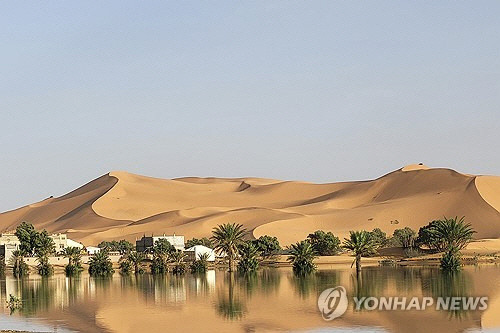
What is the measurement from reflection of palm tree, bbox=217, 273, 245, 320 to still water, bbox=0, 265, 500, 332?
2 centimetres

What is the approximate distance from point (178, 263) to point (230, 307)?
106ft

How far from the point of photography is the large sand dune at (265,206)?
377ft

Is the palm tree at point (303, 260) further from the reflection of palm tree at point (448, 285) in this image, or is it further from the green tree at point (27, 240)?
the green tree at point (27, 240)

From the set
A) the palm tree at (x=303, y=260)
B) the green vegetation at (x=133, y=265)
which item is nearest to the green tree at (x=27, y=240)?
the green vegetation at (x=133, y=265)

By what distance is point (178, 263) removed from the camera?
70.2 m

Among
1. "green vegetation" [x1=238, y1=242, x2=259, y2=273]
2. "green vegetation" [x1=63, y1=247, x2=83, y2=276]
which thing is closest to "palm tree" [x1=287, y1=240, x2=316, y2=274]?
"green vegetation" [x1=238, y1=242, x2=259, y2=273]

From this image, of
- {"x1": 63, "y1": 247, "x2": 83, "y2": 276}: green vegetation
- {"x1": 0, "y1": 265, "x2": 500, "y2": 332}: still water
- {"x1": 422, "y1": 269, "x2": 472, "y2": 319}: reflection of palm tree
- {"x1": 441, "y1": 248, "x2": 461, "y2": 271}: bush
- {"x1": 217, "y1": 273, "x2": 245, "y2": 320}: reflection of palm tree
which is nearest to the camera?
{"x1": 0, "y1": 265, "x2": 500, "y2": 332}: still water

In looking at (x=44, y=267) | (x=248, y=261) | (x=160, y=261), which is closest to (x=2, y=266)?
(x=44, y=267)

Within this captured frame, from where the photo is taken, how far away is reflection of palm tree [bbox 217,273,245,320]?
35000 mm

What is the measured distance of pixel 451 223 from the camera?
68.5m

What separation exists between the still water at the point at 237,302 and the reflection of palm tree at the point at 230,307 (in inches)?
0.9

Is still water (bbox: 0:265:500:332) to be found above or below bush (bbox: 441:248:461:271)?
below

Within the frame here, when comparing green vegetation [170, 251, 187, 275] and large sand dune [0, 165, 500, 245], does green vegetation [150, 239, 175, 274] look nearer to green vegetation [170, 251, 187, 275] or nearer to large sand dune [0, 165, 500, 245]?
green vegetation [170, 251, 187, 275]

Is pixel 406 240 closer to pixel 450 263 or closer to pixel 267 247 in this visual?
pixel 267 247
